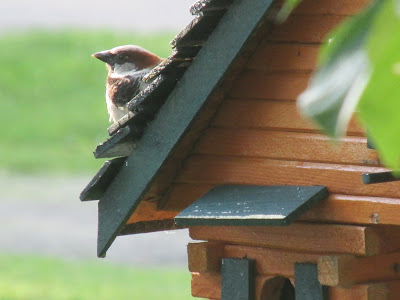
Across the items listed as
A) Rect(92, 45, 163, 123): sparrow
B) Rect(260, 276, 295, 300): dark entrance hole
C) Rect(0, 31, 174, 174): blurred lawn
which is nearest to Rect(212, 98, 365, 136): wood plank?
Rect(92, 45, 163, 123): sparrow

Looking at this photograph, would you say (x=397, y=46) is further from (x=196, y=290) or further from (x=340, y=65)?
(x=196, y=290)

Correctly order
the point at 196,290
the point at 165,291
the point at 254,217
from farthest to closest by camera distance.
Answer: the point at 165,291
the point at 196,290
the point at 254,217

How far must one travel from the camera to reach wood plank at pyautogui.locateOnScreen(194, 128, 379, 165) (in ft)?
7.00

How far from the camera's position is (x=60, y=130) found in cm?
1436

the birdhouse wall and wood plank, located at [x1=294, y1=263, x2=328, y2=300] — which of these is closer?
the birdhouse wall

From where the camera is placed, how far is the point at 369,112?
32cm

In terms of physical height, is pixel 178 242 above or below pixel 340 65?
above

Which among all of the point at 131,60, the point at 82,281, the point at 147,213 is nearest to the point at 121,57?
the point at 131,60

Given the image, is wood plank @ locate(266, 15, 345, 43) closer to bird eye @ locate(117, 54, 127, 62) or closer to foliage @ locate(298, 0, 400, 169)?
bird eye @ locate(117, 54, 127, 62)

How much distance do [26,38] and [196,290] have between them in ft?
51.6

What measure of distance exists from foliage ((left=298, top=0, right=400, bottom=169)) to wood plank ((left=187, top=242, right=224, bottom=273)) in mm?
2203

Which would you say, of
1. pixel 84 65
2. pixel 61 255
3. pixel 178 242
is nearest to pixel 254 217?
pixel 61 255

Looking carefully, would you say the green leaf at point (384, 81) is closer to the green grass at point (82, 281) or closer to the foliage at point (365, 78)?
the foliage at point (365, 78)

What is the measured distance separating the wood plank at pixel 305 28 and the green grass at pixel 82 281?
18.7 ft
